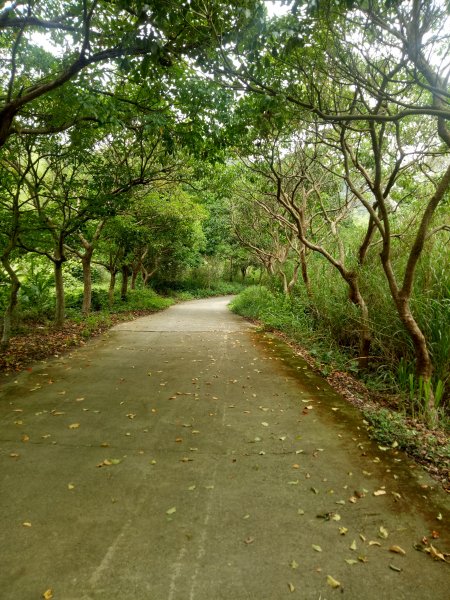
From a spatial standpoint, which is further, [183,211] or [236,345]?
[183,211]

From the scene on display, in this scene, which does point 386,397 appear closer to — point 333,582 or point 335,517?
point 335,517

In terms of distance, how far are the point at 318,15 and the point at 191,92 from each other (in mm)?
2195

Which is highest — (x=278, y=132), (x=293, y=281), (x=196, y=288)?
(x=278, y=132)

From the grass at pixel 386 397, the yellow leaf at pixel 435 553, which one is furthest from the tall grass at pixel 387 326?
the yellow leaf at pixel 435 553

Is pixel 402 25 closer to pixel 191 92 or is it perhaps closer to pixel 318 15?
pixel 318 15

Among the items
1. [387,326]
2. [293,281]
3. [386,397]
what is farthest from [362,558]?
[293,281]

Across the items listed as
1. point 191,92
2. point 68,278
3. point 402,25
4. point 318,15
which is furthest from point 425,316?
point 68,278

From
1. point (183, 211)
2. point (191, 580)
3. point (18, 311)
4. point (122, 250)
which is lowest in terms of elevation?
point (191, 580)

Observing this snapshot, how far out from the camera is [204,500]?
272cm

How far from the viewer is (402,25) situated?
3.59 m

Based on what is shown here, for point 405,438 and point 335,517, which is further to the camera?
point 405,438

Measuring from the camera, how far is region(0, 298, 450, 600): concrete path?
2.04 metres

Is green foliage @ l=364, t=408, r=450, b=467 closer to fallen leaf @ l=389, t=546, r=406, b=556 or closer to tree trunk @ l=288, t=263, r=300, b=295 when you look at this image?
fallen leaf @ l=389, t=546, r=406, b=556

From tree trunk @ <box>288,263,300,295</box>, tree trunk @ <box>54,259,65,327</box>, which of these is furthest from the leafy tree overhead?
tree trunk @ <box>288,263,300,295</box>
